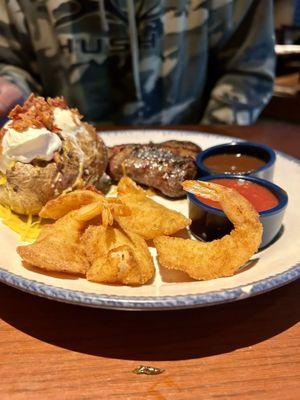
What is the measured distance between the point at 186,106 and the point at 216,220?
68.8 inches

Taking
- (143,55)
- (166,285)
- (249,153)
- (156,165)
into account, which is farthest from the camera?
(143,55)

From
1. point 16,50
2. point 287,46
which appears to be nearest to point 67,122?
point 16,50

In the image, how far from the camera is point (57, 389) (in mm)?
1095

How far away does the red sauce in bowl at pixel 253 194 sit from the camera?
5.43ft

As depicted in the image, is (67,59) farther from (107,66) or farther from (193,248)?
(193,248)

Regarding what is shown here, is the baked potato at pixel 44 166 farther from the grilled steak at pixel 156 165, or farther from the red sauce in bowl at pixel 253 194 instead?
the red sauce in bowl at pixel 253 194

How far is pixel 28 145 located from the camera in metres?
1.67

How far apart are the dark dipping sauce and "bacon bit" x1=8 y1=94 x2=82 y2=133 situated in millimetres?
646

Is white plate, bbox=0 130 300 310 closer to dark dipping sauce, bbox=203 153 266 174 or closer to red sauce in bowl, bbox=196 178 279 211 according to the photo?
red sauce in bowl, bbox=196 178 279 211

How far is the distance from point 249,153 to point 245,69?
4.24 feet

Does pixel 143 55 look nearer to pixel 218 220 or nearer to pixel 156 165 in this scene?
pixel 156 165

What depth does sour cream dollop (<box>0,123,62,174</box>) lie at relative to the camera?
5.45ft

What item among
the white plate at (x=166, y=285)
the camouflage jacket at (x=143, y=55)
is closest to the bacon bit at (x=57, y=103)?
the white plate at (x=166, y=285)

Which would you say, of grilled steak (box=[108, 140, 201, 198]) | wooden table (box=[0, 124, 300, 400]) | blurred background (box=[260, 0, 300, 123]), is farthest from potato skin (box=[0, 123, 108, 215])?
blurred background (box=[260, 0, 300, 123])
